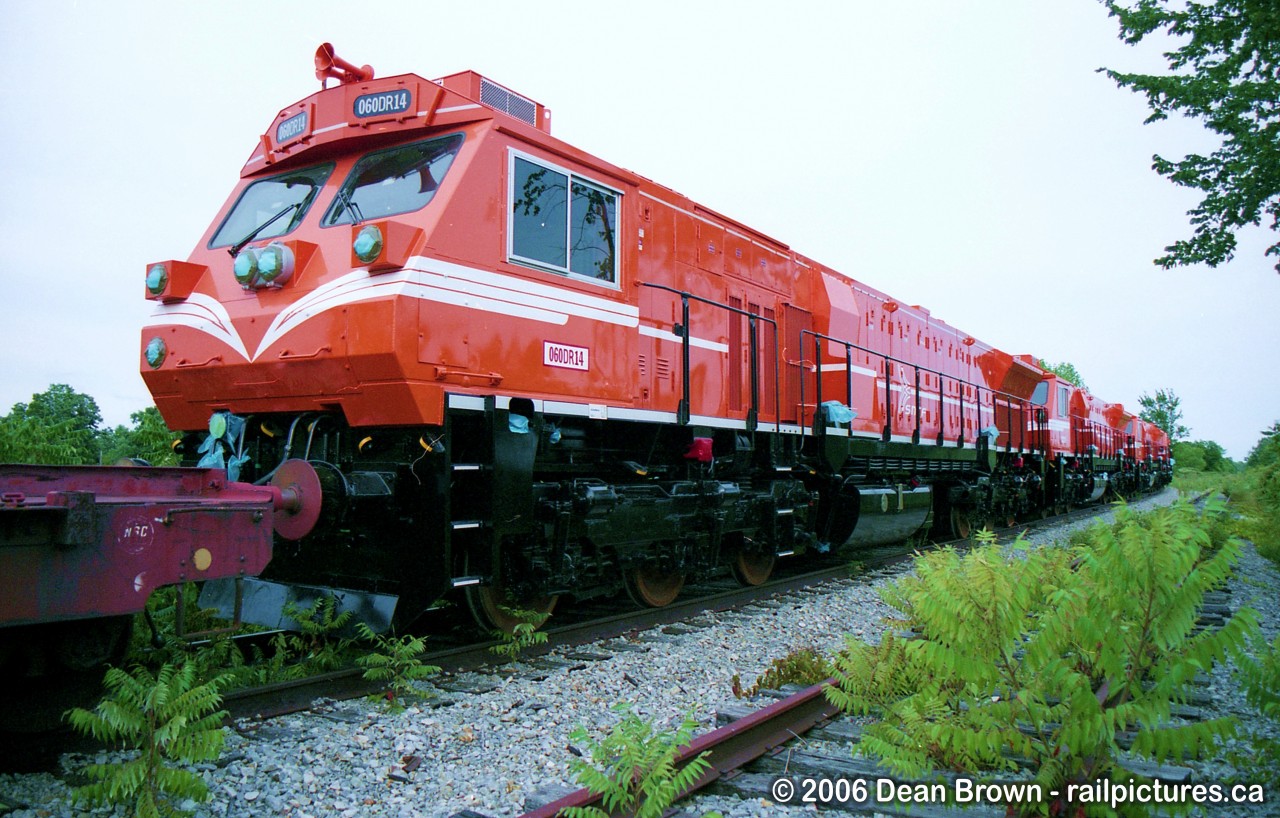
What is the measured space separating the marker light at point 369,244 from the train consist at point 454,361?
0.08 ft

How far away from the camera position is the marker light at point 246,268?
532 cm

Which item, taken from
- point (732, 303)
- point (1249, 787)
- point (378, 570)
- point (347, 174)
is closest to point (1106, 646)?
point (1249, 787)

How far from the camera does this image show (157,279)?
587 cm

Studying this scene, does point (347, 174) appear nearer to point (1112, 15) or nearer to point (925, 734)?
point (925, 734)

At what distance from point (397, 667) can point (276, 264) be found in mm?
2549

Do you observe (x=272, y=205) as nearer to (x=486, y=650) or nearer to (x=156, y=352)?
(x=156, y=352)

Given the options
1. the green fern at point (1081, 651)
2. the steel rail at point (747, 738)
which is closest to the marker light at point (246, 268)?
the steel rail at point (747, 738)

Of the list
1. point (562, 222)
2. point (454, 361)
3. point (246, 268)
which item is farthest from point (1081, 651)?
point (246, 268)

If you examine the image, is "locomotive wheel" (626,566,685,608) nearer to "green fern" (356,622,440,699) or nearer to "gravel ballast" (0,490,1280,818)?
"gravel ballast" (0,490,1280,818)

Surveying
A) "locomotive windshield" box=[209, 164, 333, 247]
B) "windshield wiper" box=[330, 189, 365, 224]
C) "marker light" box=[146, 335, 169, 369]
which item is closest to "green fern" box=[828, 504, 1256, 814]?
"windshield wiper" box=[330, 189, 365, 224]

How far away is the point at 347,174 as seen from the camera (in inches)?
226

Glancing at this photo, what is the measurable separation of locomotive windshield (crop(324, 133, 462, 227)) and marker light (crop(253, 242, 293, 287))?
0.42 m

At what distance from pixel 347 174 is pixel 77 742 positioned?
3.73 metres

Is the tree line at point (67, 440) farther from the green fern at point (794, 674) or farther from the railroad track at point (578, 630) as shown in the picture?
the green fern at point (794, 674)
